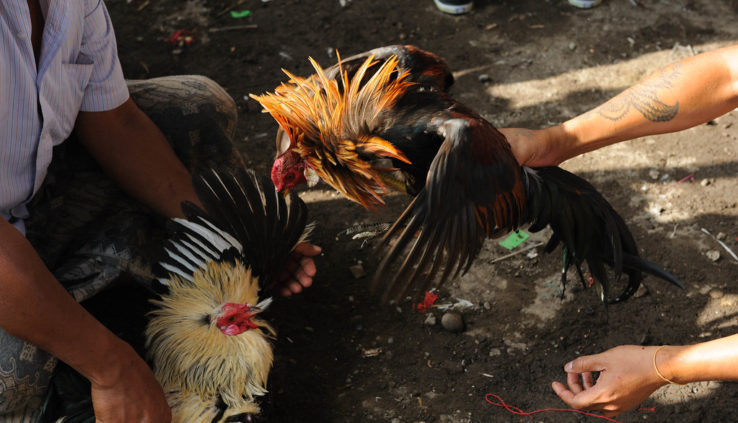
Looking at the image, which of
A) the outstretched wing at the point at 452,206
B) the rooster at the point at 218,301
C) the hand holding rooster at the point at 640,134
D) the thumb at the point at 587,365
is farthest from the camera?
the rooster at the point at 218,301

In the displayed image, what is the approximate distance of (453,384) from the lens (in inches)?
92.1

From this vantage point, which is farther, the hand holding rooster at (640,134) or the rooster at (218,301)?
the rooster at (218,301)

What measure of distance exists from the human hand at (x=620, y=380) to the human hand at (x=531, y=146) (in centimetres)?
69

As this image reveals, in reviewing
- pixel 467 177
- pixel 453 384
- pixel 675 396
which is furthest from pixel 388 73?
pixel 675 396

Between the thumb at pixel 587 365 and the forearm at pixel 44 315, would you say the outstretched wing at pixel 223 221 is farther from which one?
the thumb at pixel 587 365

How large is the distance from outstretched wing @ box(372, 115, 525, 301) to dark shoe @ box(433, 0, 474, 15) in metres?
2.54

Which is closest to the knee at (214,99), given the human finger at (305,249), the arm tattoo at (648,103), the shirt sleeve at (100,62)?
the shirt sleeve at (100,62)

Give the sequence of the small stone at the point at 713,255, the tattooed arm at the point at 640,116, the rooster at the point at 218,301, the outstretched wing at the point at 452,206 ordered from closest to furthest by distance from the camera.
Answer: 1. the outstretched wing at the point at 452,206
2. the rooster at the point at 218,301
3. the tattooed arm at the point at 640,116
4. the small stone at the point at 713,255

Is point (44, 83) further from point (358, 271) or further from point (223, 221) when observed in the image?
point (358, 271)

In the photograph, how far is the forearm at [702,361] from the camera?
66.0 inches

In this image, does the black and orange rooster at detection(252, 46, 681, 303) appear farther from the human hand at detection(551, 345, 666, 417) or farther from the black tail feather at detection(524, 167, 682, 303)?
the human hand at detection(551, 345, 666, 417)

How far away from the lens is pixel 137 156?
2.18 meters

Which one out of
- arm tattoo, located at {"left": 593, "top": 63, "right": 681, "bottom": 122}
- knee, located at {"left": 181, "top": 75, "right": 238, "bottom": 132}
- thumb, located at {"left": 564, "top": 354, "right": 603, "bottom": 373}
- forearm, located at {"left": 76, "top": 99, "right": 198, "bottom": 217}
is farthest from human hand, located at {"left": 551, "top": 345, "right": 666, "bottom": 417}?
knee, located at {"left": 181, "top": 75, "right": 238, "bottom": 132}

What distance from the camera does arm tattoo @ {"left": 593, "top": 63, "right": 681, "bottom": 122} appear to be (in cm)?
217
